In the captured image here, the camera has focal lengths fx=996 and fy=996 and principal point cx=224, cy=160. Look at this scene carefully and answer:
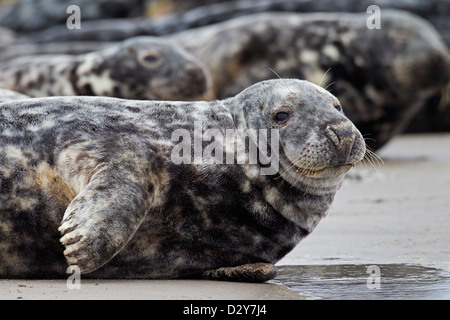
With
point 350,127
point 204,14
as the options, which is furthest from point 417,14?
point 350,127

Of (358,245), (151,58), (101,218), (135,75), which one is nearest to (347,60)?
(151,58)

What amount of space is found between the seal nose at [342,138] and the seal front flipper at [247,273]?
599 mm

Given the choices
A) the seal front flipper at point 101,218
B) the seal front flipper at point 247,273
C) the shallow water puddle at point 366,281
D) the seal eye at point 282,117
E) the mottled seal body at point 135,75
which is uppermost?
the mottled seal body at point 135,75

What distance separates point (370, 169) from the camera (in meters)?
9.52

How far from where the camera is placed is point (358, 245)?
552cm

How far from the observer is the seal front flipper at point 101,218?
4.07 metres

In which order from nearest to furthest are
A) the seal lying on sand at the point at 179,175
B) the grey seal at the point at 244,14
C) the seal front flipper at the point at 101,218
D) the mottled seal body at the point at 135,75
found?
1. the seal front flipper at the point at 101,218
2. the seal lying on sand at the point at 179,175
3. the mottled seal body at the point at 135,75
4. the grey seal at the point at 244,14

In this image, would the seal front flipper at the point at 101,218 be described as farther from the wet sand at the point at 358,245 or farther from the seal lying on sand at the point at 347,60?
the seal lying on sand at the point at 347,60

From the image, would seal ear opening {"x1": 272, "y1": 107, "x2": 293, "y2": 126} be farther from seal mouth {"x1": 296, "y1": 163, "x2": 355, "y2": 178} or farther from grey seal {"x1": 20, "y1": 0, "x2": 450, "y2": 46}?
grey seal {"x1": 20, "y1": 0, "x2": 450, "y2": 46}

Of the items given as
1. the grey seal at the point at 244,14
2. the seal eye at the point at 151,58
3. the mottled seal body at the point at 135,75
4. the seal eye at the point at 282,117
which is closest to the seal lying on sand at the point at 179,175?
the seal eye at the point at 282,117

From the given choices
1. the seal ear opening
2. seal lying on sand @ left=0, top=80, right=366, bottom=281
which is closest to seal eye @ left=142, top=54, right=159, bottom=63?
seal lying on sand @ left=0, top=80, right=366, bottom=281

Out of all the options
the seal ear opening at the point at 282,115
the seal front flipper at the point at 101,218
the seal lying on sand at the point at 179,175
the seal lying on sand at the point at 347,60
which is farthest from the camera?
the seal lying on sand at the point at 347,60

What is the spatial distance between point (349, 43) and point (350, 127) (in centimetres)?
589

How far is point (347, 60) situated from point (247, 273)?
6.11m
